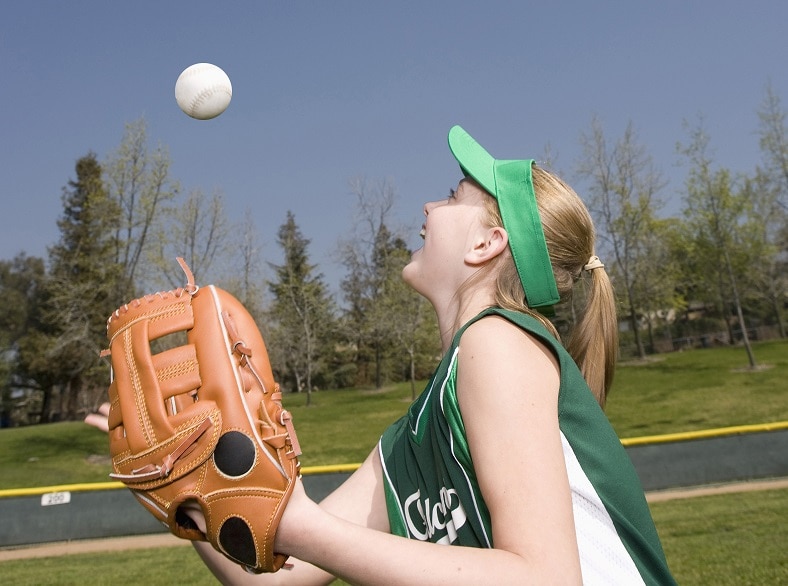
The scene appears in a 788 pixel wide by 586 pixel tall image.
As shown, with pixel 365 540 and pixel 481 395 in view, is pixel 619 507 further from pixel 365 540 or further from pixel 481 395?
pixel 365 540

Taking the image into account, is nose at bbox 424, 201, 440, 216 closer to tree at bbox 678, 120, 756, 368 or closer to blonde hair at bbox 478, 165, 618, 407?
blonde hair at bbox 478, 165, 618, 407

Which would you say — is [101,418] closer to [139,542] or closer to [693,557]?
[693,557]

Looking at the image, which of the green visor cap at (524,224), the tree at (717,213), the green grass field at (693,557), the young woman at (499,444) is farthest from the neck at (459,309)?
the tree at (717,213)

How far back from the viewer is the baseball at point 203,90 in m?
4.41

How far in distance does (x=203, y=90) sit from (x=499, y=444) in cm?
359

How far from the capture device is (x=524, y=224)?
6.16 ft

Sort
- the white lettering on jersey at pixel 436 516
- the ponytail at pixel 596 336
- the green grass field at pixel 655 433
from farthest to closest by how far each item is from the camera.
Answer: the green grass field at pixel 655 433, the ponytail at pixel 596 336, the white lettering on jersey at pixel 436 516

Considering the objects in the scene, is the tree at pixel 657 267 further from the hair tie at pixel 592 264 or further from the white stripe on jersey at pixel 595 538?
the white stripe on jersey at pixel 595 538

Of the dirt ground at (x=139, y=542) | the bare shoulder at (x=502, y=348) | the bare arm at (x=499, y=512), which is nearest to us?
the bare arm at (x=499, y=512)

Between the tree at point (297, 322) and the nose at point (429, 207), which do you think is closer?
the nose at point (429, 207)

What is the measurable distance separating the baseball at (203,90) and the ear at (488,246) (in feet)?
9.82

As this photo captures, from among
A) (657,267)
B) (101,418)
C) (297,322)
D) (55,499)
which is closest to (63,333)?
(297,322)

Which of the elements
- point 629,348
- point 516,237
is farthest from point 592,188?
point 516,237

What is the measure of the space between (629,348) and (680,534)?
115 feet
